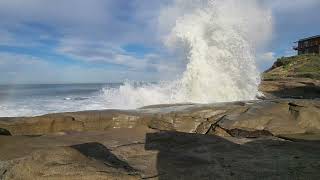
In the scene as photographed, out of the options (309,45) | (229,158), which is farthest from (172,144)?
(309,45)

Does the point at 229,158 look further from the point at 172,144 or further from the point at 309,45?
the point at 309,45

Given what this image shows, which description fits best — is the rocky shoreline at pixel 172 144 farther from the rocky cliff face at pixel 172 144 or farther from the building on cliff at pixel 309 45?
the building on cliff at pixel 309 45

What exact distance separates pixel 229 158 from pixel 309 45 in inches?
2406

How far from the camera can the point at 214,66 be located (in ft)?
57.3

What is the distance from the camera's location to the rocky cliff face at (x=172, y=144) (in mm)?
5184

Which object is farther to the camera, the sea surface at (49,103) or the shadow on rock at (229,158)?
the sea surface at (49,103)

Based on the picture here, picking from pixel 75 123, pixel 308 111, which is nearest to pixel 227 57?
pixel 308 111

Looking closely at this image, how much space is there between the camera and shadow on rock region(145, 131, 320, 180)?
5.18m

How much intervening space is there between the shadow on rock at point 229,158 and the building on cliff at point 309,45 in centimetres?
5690

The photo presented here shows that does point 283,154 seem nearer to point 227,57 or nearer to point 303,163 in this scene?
point 303,163

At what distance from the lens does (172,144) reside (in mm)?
7051

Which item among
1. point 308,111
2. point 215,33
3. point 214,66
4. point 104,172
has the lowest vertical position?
point 104,172

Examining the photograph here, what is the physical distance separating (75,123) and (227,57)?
9.25 m

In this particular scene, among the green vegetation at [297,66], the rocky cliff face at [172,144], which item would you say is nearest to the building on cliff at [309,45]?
the green vegetation at [297,66]
